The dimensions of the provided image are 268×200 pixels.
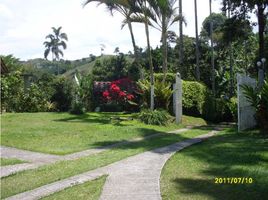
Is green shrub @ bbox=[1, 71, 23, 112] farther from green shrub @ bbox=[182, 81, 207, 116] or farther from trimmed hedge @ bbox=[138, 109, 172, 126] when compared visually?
green shrub @ bbox=[182, 81, 207, 116]

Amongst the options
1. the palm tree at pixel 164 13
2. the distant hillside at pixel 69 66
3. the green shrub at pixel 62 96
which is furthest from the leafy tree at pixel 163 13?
the distant hillside at pixel 69 66

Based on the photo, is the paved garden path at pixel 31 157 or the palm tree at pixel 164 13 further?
the palm tree at pixel 164 13

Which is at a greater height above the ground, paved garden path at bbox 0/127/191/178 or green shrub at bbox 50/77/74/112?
green shrub at bbox 50/77/74/112

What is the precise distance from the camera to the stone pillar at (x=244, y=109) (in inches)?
614

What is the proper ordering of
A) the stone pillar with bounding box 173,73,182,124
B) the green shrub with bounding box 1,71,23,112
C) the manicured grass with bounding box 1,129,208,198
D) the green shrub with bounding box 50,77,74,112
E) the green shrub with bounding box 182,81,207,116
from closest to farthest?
the manicured grass with bounding box 1,129,208,198, the stone pillar with bounding box 173,73,182,124, the green shrub with bounding box 182,81,207,116, the green shrub with bounding box 1,71,23,112, the green shrub with bounding box 50,77,74,112

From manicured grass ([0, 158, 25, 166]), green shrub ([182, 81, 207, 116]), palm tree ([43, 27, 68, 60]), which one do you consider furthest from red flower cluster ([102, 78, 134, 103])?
palm tree ([43, 27, 68, 60])

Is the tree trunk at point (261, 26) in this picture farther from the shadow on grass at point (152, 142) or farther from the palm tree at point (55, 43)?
the palm tree at point (55, 43)

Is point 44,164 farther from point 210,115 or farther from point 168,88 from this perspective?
point 210,115

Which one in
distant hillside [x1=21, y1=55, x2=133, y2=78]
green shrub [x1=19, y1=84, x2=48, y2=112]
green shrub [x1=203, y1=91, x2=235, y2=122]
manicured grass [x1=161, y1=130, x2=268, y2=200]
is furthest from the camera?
distant hillside [x1=21, y1=55, x2=133, y2=78]

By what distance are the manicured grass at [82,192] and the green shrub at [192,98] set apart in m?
14.7

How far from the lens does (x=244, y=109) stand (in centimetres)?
1593

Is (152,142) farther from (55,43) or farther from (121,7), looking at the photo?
(55,43)

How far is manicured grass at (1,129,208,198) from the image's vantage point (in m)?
7.55

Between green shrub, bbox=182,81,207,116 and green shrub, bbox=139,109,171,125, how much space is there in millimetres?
4120
